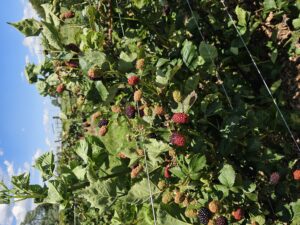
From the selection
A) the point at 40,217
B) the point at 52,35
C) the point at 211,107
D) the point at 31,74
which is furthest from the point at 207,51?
the point at 40,217

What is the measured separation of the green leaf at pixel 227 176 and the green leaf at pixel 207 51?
0.57 metres

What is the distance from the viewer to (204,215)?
1.50m

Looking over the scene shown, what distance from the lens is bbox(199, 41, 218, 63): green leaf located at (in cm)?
183

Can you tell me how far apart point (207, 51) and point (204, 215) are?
0.78 metres

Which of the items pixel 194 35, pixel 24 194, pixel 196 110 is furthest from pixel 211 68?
pixel 24 194

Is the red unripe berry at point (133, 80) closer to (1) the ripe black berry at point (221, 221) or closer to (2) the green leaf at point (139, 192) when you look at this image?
(2) the green leaf at point (139, 192)

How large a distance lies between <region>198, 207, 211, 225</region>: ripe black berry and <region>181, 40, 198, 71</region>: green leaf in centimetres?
71

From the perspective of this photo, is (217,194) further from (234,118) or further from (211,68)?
(211,68)

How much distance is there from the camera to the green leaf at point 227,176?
154 centimetres

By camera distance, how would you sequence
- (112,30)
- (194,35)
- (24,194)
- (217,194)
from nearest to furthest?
(217,194)
(24,194)
(112,30)
(194,35)

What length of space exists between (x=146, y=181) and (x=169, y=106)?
342 mm

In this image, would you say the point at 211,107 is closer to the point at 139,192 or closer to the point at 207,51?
the point at 207,51

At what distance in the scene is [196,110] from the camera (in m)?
1.78

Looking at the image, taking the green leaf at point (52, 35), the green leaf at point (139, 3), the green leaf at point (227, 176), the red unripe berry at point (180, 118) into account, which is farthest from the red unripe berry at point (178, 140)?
the green leaf at point (139, 3)
